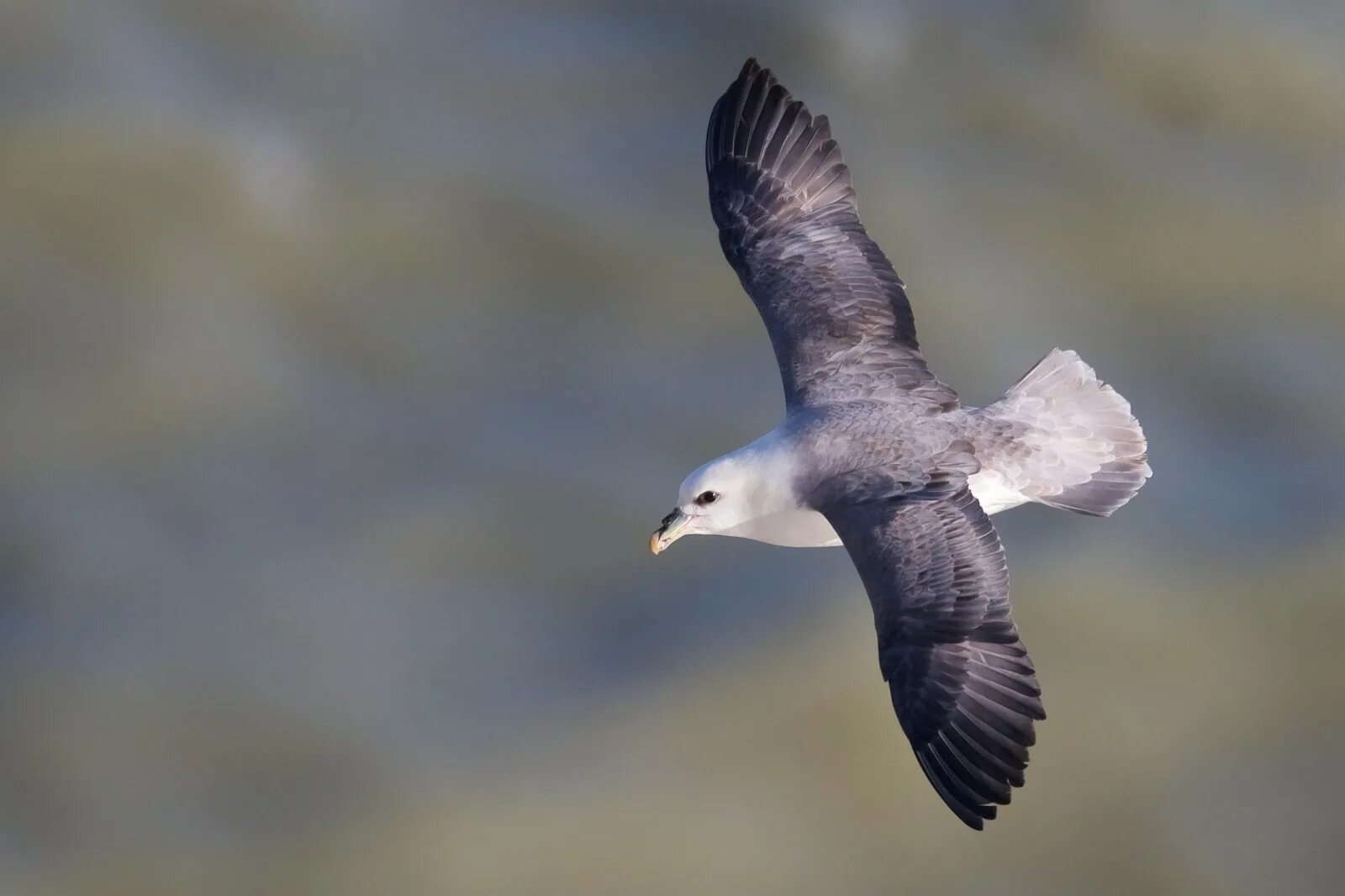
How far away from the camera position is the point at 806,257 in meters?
8.38

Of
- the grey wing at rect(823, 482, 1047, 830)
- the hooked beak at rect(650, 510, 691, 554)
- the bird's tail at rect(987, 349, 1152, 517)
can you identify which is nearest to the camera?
the grey wing at rect(823, 482, 1047, 830)

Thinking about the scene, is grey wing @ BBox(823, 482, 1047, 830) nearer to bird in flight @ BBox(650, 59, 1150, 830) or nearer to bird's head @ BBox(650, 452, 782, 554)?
bird in flight @ BBox(650, 59, 1150, 830)

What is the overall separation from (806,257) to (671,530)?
1.47 meters

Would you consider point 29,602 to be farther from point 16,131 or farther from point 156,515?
point 16,131

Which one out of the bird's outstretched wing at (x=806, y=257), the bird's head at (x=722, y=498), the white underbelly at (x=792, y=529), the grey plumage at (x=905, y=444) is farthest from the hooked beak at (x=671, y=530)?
the bird's outstretched wing at (x=806, y=257)

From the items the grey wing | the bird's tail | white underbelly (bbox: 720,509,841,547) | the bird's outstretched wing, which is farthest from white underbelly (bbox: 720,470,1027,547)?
the grey wing

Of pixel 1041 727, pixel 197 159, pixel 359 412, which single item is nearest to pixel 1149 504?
pixel 1041 727

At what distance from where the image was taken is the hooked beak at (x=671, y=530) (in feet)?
25.4

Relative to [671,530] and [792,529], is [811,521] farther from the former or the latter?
[671,530]

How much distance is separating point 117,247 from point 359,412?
2.07 m

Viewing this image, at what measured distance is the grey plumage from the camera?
21.9 ft

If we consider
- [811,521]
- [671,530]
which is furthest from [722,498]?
[811,521]

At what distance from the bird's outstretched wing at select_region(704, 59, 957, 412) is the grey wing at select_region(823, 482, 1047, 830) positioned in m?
1.04

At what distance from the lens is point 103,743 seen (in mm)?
10734
